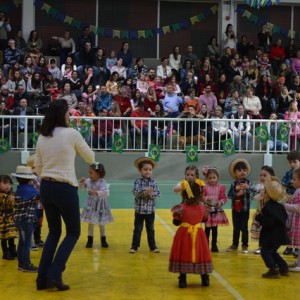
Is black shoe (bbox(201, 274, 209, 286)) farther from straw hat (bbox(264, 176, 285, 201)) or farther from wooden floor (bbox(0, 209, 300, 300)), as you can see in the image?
straw hat (bbox(264, 176, 285, 201))

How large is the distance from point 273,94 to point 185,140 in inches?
183

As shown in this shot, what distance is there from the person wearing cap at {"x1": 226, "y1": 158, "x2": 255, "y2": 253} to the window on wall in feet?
52.8

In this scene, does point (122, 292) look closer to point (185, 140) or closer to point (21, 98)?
point (185, 140)

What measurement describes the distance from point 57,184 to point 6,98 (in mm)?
12182

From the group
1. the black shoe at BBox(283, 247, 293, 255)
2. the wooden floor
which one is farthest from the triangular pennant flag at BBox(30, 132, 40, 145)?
the black shoe at BBox(283, 247, 293, 255)

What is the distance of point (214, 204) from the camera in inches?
415

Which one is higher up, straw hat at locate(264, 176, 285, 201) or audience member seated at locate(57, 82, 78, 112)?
audience member seated at locate(57, 82, 78, 112)

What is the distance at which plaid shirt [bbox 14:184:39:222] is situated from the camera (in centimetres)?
906

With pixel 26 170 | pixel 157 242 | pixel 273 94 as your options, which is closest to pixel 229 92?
pixel 273 94

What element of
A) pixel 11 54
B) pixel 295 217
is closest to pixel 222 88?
pixel 11 54

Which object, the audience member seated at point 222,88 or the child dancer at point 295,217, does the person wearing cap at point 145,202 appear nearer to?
the child dancer at point 295,217

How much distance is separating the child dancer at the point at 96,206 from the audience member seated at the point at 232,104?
31.8ft

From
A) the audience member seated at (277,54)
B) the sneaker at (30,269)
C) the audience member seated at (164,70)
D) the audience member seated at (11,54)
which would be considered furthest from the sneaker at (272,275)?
the audience member seated at (277,54)

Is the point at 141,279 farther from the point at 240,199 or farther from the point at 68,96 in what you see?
the point at 68,96
